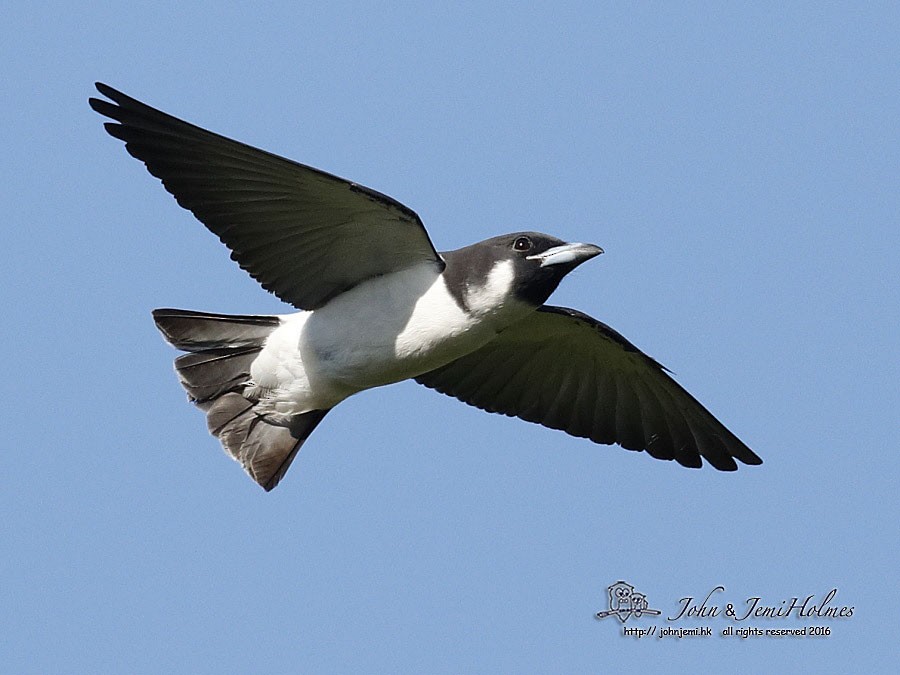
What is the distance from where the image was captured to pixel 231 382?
36.1 ft

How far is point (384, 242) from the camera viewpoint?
10.0 metres

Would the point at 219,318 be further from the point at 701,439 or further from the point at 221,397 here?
the point at 701,439

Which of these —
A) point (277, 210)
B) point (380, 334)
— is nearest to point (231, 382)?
point (380, 334)

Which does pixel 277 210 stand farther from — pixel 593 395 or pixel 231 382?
pixel 593 395

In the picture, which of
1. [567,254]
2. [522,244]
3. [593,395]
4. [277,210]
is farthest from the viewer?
[593,395]

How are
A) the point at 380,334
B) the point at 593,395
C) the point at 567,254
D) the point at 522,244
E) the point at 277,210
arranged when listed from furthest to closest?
1. the point at 593,395
2. the point at 380,334
3. the point at 277,210
4. the point at 522,244
5. the point at 567,254

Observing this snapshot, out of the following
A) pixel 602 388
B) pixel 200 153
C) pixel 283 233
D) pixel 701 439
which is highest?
pixel 200 153

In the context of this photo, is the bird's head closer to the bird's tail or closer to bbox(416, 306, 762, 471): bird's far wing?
bbox(416, 306, 762, 471): bird's far wing

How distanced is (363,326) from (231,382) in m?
1.45

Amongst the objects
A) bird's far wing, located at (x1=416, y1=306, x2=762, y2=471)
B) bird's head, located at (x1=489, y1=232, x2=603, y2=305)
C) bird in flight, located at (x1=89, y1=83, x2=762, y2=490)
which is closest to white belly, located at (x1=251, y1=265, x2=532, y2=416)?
bird in flight, located at (x1=89, y1=83, x2=762, y2=490)

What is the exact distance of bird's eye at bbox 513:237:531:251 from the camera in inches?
378

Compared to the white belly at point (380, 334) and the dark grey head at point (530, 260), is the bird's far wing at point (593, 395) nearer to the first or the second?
the white belly at point (380, 334)

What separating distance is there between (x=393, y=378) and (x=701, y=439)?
310 cm

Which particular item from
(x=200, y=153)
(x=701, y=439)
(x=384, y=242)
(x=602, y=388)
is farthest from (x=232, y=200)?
(x=701, y=439)
